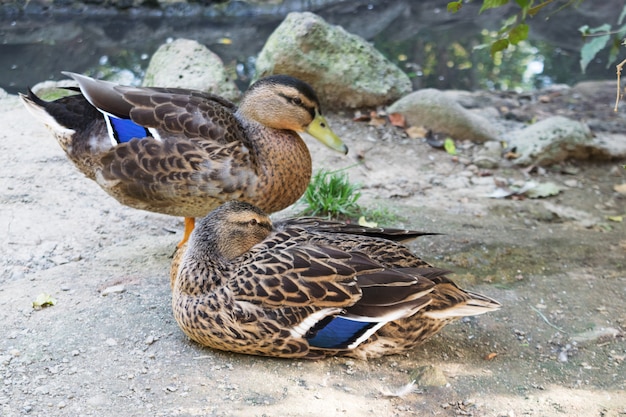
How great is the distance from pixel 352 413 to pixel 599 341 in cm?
158

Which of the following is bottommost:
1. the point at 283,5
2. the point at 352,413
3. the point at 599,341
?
the point at 283,5

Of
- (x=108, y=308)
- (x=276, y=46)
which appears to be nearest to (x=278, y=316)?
(x=108, y=308)

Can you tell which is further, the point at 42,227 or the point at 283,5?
the point at 283,5

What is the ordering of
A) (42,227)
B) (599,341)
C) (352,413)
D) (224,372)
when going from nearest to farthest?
1. (352,413)
2. (224,372)
3. (599,341)
4. (42,227)

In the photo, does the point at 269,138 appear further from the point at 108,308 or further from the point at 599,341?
the point at 599,341

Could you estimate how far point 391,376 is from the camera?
329 centimetres

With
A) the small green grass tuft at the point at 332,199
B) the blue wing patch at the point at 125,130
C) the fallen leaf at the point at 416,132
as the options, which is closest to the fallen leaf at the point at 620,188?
the fallen leaf at the point at 416,132

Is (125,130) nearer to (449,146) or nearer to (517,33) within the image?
(517,33)

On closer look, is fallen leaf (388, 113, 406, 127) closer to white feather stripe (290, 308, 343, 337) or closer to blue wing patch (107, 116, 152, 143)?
blue wing patch (107, 116, 152, 143)

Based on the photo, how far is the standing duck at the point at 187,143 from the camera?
4230 mm

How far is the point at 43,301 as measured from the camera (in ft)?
12.6

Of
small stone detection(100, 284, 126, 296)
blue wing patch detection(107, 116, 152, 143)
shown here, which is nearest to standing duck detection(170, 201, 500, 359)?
small stone detection(100, 284, 126, 296)

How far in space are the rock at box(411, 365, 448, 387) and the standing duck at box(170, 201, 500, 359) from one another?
21 cm

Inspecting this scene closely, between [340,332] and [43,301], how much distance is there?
1.62 m
